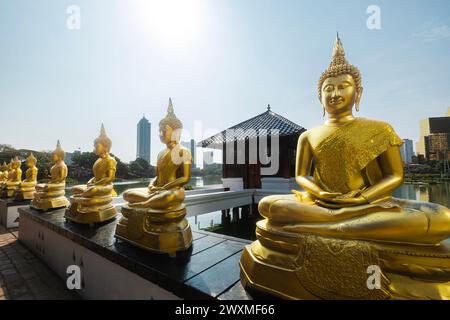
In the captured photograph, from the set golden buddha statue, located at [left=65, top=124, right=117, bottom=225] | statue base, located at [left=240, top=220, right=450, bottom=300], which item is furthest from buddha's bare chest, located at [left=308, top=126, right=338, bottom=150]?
golden buddha statue, located at [left=65, top=124, right=117, bottom=225]

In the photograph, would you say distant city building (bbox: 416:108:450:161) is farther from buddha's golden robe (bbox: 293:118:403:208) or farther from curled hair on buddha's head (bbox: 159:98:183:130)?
curled hair on buddha's head (bbox: 159:98:183:130)

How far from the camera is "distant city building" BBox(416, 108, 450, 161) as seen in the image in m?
13.7

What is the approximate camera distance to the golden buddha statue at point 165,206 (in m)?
2.45

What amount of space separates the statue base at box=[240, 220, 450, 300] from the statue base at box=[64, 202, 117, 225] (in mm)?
3119

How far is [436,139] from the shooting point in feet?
72.9

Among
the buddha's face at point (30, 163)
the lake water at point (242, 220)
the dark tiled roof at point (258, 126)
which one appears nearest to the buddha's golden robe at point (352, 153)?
the lake water at point (242, 220)

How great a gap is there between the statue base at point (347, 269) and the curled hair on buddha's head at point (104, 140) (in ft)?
12.5

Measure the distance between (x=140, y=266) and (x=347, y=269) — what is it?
185 centimetres

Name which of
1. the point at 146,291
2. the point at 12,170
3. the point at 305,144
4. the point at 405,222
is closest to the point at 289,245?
the point at 405,222

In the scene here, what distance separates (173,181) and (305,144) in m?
1.65

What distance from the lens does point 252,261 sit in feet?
5.50

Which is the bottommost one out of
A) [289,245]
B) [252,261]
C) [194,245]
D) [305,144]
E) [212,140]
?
[194,245]
